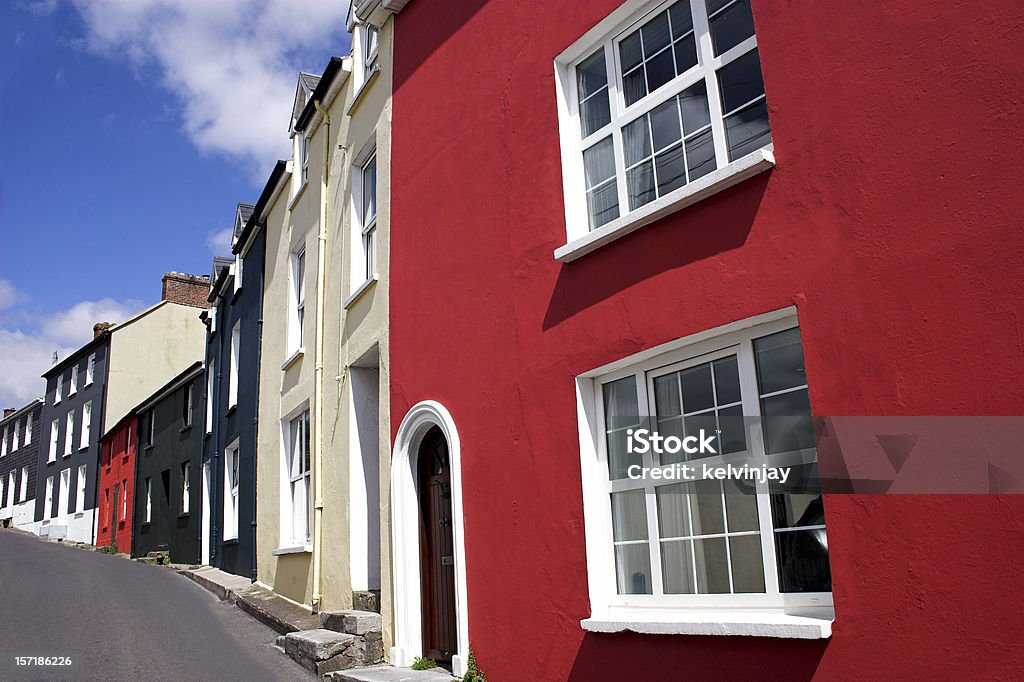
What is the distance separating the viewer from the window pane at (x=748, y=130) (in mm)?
5496

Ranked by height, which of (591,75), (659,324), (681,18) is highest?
(591,75)

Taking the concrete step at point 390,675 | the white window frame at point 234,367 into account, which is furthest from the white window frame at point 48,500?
the concrete step at point 390,675

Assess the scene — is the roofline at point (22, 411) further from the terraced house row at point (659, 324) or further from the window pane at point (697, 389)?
the window pane at point (697, 389)

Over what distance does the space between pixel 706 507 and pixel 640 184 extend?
2.47m

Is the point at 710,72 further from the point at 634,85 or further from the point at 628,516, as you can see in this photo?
the point at 628,516

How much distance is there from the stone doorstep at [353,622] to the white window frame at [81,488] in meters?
28.3

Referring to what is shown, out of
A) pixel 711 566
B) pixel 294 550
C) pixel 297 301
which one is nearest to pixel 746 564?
pixel 711 566

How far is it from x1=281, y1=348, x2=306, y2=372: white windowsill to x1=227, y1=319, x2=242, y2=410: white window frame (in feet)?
15.1

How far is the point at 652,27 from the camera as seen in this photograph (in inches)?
251

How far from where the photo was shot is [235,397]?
18.0 metres

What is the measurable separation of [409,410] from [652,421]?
11.9 feet

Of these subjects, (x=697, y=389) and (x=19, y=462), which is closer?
(x=697, y=389)

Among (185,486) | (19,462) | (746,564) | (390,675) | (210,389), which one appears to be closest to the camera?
(746,564)

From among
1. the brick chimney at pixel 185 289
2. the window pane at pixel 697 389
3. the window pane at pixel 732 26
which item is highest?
the brick chimney at pixel 185 289
